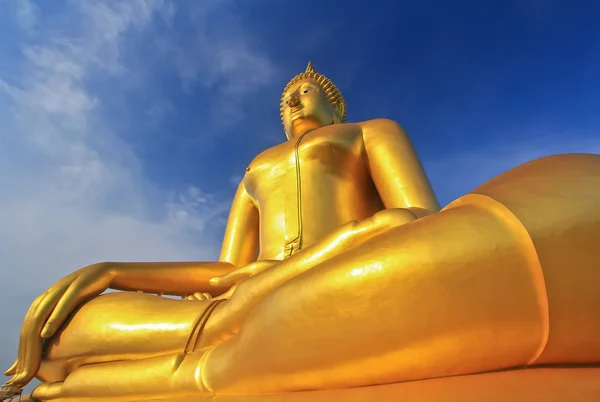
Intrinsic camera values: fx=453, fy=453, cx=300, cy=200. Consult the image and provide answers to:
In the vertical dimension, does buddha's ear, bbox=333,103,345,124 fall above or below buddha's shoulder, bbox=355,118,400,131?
above

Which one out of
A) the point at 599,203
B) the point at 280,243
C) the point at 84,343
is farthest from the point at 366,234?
the point at 84,343

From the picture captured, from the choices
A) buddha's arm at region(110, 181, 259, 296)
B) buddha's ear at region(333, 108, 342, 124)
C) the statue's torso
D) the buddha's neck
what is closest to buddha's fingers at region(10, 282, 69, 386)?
buddha's arm at region(110, 181, 259, 296)

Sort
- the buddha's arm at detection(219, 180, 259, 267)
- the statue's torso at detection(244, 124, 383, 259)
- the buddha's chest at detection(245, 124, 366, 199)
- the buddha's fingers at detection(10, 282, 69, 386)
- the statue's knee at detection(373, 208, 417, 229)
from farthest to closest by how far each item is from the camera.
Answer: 1. the buddha's arm at detection(219, 180, 259, 267)
2. the buddha's chest at detection(245, 124, 366, 199)
3. the statue's torso at detection(244, 124, 383, 259)
4. the buddha's fingers at detection(10, 282, 69, 386)
5. the statue's knee at detection(373, 208, 417, 229)

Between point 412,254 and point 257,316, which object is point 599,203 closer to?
point 412,254

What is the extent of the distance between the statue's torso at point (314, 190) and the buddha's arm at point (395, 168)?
0.12 metres

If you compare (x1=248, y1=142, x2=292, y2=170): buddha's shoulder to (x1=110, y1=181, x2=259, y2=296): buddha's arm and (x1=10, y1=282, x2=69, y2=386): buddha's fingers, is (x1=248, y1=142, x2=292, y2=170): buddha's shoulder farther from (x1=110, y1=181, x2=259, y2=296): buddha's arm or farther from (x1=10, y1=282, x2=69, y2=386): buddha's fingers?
(x1=10, y1=282, x2=69, y2=386): buddha's fingers

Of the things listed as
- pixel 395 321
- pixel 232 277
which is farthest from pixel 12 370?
pixel 395 321

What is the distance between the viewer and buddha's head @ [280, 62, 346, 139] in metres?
3.88

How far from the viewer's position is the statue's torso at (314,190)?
9.73ft

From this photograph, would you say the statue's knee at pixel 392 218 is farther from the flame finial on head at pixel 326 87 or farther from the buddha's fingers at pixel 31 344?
the flame finial on head at pixel 326 87

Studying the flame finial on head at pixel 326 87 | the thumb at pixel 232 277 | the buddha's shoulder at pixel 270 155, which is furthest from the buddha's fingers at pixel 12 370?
the flame finial on head at pixel 326 87

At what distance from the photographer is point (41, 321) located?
2.18m

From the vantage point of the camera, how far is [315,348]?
138 centimetres

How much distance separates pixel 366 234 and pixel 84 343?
54.7 inches
